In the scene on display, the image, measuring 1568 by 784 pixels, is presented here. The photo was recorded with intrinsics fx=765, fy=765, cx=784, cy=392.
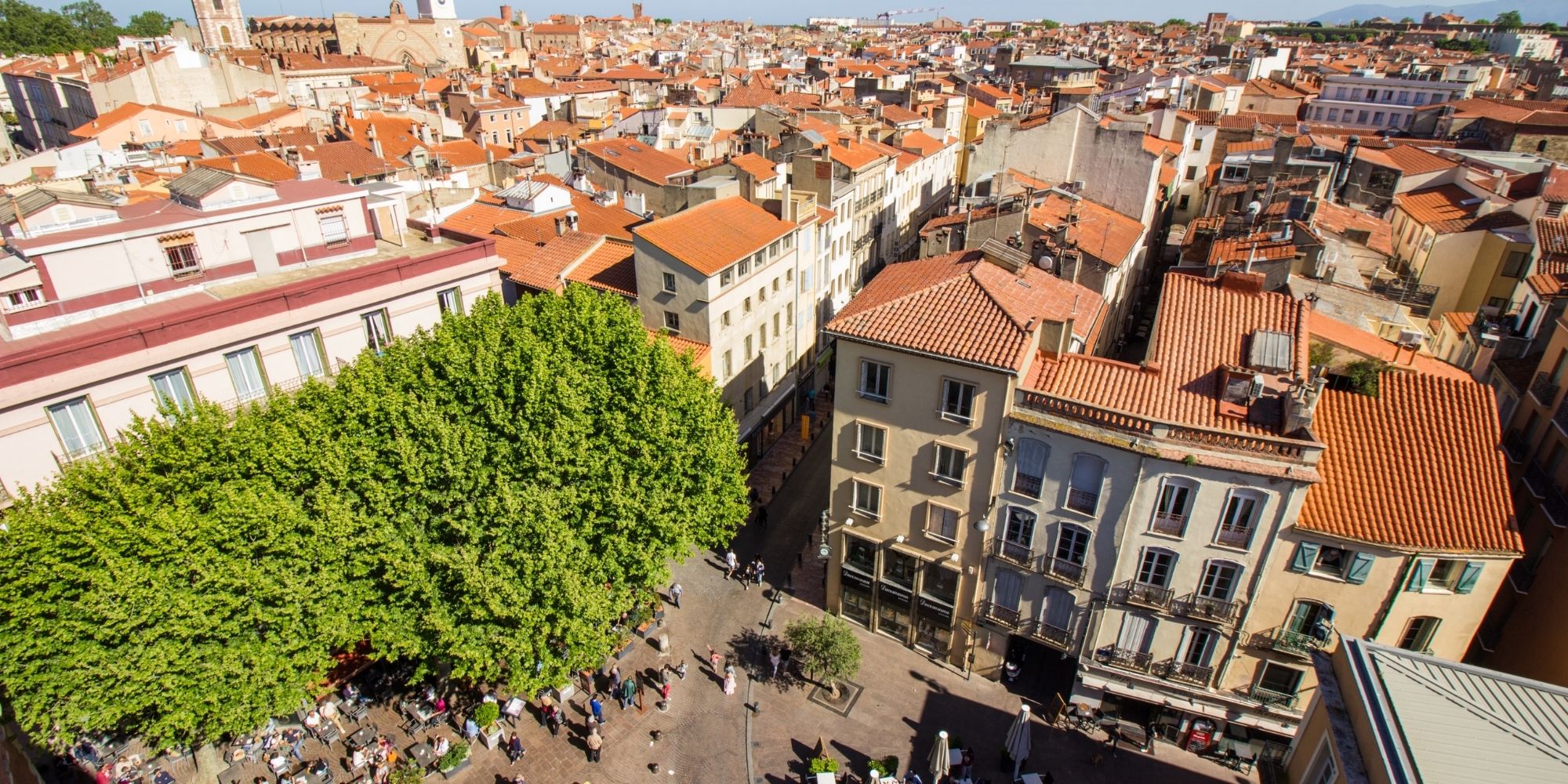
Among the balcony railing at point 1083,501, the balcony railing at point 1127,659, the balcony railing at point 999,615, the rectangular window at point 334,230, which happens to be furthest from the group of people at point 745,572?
the rectangular window at point 334,230

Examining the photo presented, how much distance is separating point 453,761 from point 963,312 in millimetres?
23063

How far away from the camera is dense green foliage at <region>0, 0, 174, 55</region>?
155 metres

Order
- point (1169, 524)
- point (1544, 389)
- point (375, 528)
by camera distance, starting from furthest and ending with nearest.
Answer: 1. point (1544, 389)
2. point (1169, 524)
3. point (375, 528)

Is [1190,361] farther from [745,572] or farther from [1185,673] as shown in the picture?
[745,572]

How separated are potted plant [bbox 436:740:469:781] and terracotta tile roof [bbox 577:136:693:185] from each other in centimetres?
3836

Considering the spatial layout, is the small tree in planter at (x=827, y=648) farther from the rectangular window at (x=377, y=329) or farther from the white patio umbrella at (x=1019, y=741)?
the rectangular window at (x=377, y=329)

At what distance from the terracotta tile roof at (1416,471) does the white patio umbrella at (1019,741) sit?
10587mm

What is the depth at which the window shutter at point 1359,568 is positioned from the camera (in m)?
22.9

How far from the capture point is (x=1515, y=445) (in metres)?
28.1

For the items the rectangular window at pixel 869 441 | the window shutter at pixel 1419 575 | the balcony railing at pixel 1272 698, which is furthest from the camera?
the rectangular window at pixel 869 441

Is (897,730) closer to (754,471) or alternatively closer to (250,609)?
(754,471)

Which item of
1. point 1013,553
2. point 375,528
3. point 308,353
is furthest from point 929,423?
point 308,353

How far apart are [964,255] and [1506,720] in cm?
2251

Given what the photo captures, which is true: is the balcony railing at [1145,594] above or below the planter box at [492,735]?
above
